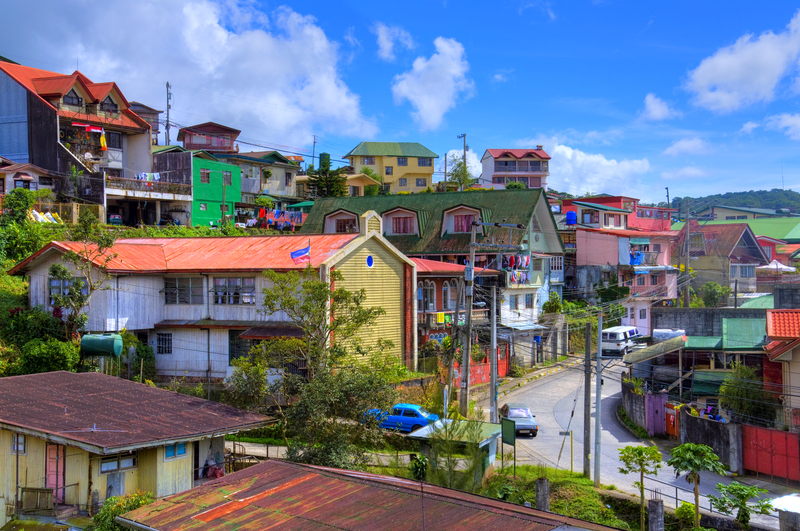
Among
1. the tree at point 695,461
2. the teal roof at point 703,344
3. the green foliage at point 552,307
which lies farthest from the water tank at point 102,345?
the green foliage at point 552,307

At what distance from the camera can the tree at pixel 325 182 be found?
2694 inches

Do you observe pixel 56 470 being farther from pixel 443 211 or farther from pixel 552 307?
pixel 552 307

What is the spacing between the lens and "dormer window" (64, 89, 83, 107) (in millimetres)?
46397

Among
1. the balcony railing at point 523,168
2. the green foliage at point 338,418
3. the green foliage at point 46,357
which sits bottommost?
the green foliage at point 338,418

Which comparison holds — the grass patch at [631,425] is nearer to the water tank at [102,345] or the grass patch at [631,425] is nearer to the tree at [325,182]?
the water tank at [102,345]

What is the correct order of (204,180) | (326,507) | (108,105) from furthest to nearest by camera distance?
(204,180)
(108,105)
(326,507)

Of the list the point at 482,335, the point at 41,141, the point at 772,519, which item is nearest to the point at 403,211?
the point at 482,335

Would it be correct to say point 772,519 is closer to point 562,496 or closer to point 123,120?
point 562,496

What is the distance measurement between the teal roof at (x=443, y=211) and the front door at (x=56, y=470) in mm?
31770

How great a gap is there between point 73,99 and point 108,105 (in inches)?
99.6

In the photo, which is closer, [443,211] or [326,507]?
[326,507]

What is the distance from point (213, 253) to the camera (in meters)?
33.3

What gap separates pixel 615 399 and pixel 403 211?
20068mm

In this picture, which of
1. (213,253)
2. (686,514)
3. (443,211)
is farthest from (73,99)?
(686,514)
